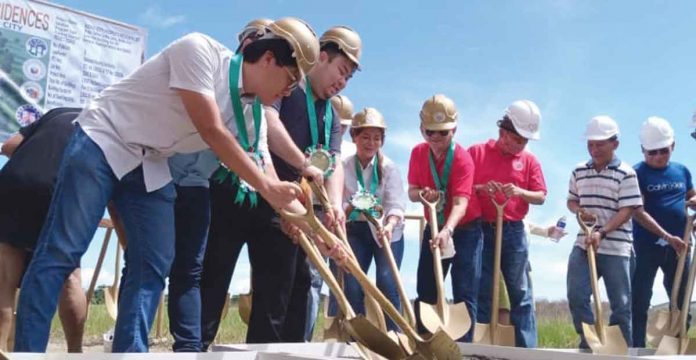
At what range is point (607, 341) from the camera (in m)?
3.78

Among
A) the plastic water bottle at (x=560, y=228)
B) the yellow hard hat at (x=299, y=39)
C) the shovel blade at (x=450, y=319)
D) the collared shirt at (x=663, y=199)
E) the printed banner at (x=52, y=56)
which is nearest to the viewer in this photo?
the yellow hard hat at (x=299, y=39)

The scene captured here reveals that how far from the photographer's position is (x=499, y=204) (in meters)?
4.00

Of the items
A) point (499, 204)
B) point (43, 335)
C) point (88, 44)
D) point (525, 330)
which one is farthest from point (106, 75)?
point (43, 335)

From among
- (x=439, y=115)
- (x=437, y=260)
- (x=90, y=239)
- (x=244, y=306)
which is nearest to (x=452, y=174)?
(x=439, y=115)

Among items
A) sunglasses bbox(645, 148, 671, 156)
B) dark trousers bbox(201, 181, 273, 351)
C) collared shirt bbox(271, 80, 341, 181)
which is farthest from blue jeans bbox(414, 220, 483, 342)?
sunglasses bbox(645, 148, 671, 156)

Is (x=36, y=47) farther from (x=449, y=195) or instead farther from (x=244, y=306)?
(x=449, y=195)

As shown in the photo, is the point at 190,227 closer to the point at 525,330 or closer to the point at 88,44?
the point at 525,330

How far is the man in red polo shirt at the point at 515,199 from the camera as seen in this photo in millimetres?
4121

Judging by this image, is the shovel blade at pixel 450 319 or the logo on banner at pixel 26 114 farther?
the logo on banner at pixel 26 114

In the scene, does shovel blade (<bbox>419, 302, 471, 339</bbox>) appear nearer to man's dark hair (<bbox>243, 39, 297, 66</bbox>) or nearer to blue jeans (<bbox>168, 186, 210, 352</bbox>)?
blue jeans (<bbox>168, 186, 210, 352</bbox>)

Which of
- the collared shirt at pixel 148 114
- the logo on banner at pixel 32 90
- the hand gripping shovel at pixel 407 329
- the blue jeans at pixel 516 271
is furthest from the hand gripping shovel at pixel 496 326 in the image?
the logo on banner at pixel 32 90

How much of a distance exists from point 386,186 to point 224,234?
1419 millimetres

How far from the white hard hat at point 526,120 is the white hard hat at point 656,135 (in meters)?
1.17

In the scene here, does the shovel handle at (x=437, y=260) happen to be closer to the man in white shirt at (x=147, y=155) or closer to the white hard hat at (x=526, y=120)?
the white hard hat at (x=526, y=120)
